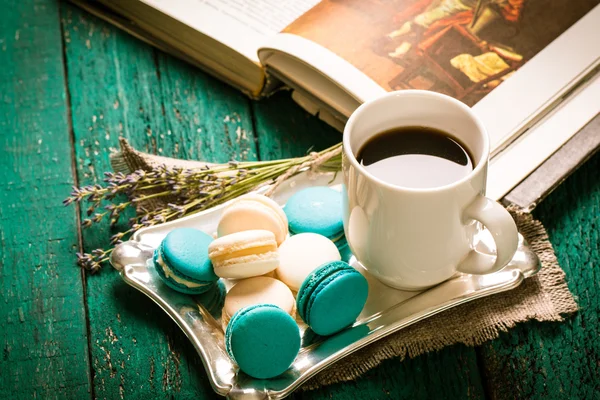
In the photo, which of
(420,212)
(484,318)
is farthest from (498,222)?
(484,318)

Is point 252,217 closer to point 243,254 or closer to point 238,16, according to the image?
point 243,254

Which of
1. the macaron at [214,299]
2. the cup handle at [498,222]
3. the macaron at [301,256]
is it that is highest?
the cup handle at [498,222]

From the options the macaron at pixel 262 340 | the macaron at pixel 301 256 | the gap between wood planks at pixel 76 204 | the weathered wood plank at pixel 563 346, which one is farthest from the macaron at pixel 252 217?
the weathered wood plank at pixel 563 346

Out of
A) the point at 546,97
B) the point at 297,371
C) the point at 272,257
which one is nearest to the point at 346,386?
the point at 297,371

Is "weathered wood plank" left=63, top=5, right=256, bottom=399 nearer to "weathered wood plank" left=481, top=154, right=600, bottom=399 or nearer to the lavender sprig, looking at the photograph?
the lavender sprig

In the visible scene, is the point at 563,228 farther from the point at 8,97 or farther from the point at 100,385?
the point at 8,97

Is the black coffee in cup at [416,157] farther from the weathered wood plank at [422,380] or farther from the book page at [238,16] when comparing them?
the book page at [238,16]
